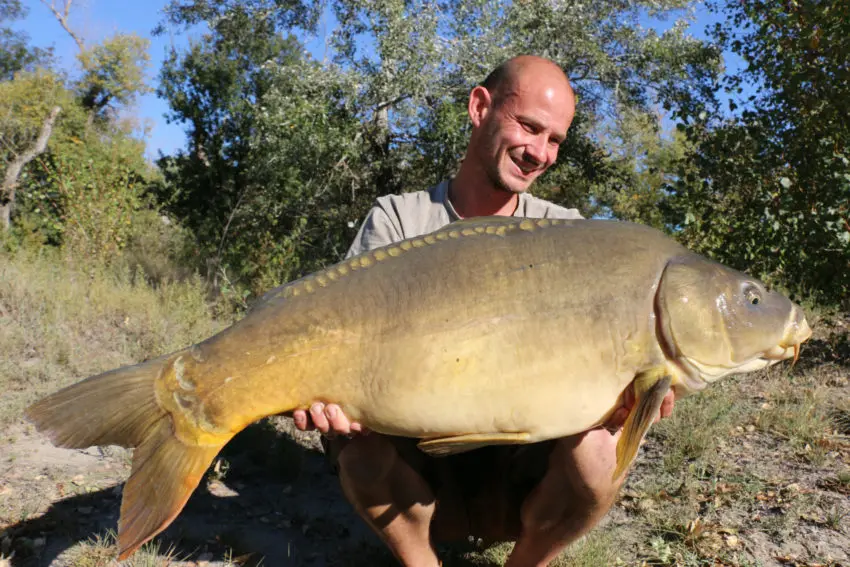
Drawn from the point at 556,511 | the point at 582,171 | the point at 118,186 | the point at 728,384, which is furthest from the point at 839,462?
the point at 118,186

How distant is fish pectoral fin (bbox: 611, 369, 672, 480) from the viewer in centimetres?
177

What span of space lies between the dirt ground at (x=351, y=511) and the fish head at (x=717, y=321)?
111 cm

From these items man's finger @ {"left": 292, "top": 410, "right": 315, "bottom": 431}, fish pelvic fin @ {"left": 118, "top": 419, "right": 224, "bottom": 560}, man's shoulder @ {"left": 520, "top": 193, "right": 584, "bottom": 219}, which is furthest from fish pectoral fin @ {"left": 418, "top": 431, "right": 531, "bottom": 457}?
man's shoulder @ {"left": 520, "top": 193, "right": 584, "bottom": 219}

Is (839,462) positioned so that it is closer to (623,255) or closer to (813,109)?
(623,255)

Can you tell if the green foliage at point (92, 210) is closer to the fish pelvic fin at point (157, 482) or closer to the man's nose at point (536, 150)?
the man's nose at point (536, 150)

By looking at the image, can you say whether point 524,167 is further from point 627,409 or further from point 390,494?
point 390,494

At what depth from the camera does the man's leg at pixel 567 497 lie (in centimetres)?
217

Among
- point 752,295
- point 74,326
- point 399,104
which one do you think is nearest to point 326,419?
point 752,295

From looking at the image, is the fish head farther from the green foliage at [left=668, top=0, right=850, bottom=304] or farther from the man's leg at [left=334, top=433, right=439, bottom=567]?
the green foliage at [left=668, top=0, right=850, bottom=304]

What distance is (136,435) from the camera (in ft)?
5.99

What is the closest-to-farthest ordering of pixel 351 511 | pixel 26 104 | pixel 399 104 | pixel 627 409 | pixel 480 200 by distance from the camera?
1. pixel 627 409
2. pixel 480 200
3. pixel 351 511
4. pixel 399 104
5. pixel 26 104

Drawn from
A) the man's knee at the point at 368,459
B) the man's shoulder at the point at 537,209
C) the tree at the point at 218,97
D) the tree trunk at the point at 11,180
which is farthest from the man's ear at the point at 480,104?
the tree trunk at the point at 11,180

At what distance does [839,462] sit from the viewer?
3.45 m

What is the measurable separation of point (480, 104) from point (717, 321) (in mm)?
1481
